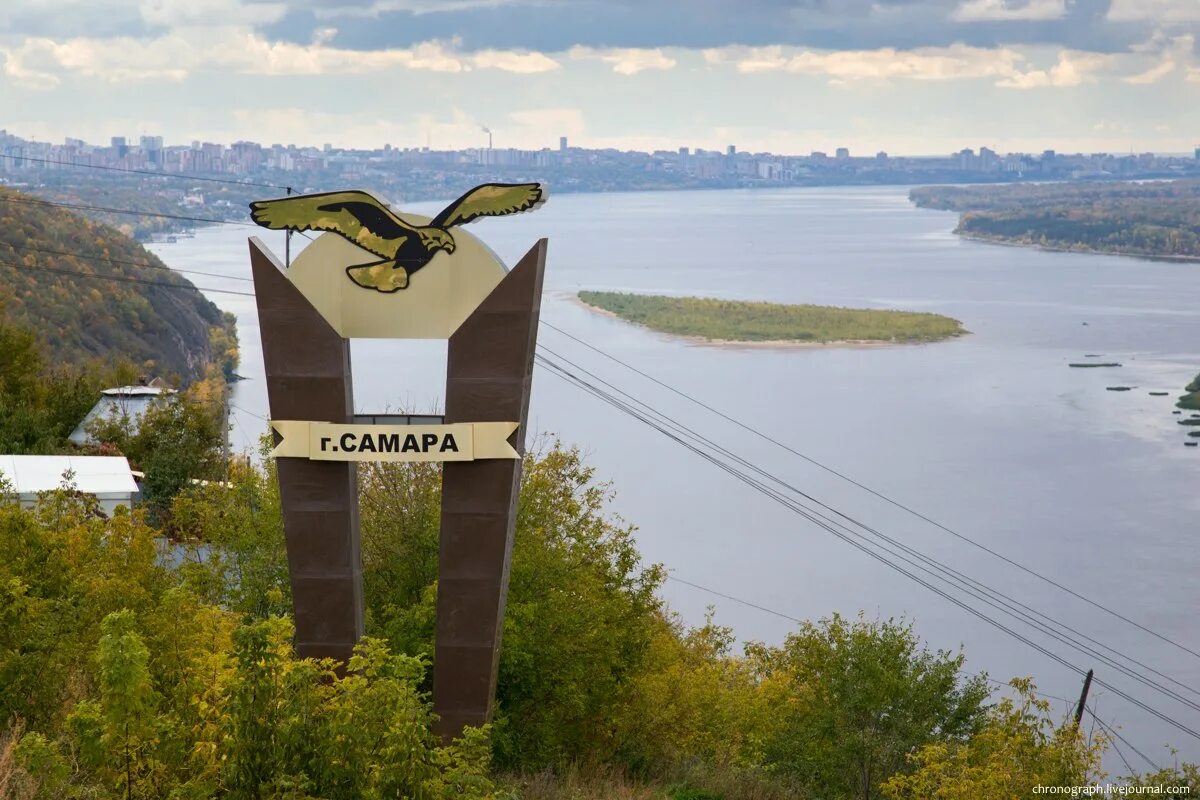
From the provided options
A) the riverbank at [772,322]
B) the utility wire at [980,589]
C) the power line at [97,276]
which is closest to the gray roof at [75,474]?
the utility wire at [980,589]

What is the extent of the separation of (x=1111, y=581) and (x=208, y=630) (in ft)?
169

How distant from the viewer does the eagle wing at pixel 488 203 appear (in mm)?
15125

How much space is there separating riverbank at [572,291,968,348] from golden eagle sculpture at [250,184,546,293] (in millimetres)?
108327

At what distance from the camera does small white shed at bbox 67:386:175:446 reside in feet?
143

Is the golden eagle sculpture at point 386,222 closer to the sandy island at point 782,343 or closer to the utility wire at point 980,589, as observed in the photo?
the utility wire at point 980,589

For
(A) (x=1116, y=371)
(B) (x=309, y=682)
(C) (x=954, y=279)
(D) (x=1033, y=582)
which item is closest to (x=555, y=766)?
(B) (x=309, y=682)

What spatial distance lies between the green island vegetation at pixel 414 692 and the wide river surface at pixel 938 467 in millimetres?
7317

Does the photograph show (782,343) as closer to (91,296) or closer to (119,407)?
(91,296)

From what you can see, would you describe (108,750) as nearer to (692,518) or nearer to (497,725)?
(497,725)

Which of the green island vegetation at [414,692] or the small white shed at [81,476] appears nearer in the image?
the green island vegetation at [414,692]

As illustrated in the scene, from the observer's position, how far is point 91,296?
259 feet

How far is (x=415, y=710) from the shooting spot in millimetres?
10164

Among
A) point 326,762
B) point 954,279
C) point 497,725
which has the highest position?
point 326,762

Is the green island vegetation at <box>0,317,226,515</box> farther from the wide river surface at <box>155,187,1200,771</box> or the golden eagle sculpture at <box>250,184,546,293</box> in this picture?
the golden eagle sculpture at <box>250,184,546,293</box>
